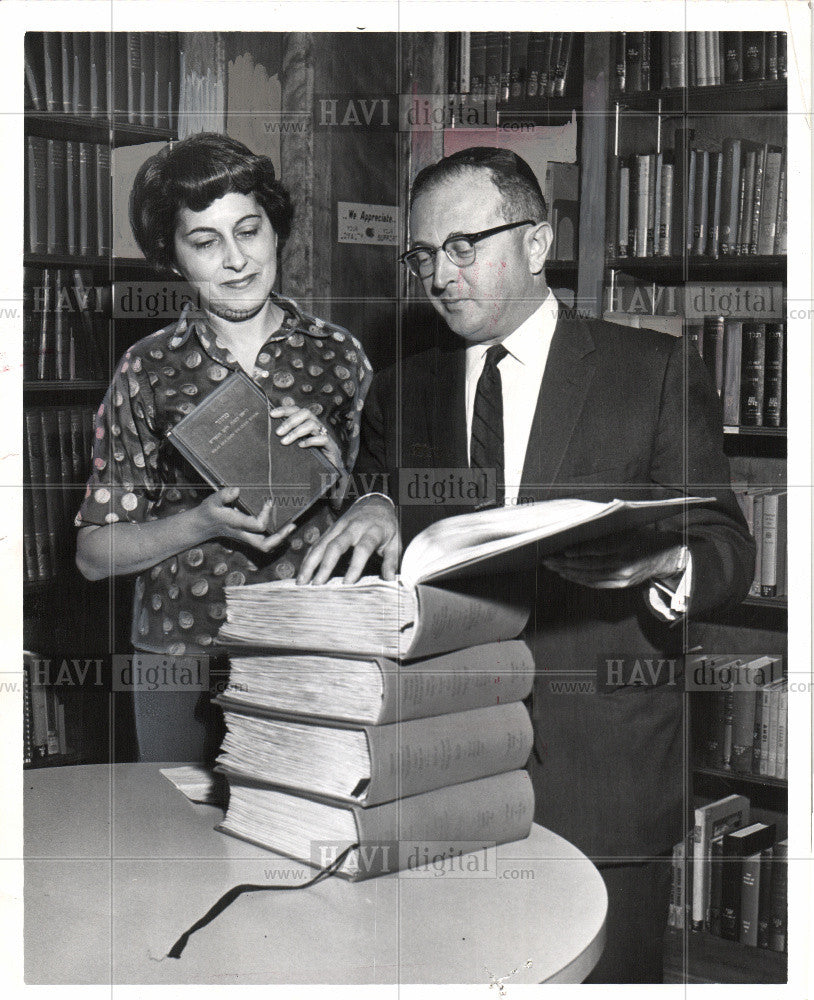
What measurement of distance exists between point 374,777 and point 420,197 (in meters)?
0.88

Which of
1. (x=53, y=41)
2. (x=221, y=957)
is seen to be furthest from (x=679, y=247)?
(x=221, y=957)

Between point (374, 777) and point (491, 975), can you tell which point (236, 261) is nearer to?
point (374, 777)

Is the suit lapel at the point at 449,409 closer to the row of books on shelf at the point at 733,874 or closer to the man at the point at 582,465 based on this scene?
the man at the point at 582,465

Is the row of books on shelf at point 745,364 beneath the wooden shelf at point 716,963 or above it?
above

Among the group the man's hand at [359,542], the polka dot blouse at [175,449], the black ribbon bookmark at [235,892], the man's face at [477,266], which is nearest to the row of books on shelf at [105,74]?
the polka dot blouse at [175,449]

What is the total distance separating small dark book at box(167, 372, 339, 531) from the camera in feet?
4.60

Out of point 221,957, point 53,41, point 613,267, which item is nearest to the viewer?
point 221,957

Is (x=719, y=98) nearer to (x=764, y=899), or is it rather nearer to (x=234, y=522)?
(x=234, y=522)

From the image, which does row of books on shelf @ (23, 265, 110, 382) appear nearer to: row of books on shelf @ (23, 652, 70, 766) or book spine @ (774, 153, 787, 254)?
row of books on shelf @ (23, 652, 70, 766)

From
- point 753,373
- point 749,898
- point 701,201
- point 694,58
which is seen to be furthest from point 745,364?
point 749,898

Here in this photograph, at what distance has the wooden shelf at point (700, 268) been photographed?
5.15 ft

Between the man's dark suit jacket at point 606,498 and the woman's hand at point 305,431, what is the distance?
0.05m

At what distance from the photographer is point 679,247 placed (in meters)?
1.65

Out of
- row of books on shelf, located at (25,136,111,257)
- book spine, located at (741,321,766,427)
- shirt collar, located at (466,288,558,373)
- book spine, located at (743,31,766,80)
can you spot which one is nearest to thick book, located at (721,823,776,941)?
book spine, located at (741,321,766,427)
